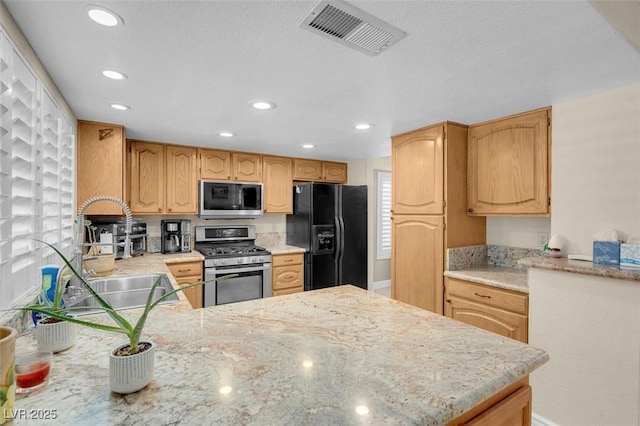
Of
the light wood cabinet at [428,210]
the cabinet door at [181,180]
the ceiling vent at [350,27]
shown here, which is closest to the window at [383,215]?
the light wood cabinet at [428,210]

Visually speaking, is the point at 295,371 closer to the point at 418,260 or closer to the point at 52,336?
the point at 52,336

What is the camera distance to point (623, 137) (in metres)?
1.94

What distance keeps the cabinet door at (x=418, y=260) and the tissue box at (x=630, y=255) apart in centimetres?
112

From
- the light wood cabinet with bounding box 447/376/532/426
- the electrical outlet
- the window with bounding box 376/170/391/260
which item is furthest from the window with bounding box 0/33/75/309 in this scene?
the window with bounding box 376/170/391/260

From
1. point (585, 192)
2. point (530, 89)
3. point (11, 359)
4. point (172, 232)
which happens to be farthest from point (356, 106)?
point (172, 232)

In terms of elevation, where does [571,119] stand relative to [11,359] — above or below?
above

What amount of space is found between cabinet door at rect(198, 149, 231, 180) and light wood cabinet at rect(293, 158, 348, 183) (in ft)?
3.06

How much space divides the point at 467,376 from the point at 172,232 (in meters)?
3.48

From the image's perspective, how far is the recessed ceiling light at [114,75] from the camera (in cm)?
175

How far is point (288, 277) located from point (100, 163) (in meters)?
2.29

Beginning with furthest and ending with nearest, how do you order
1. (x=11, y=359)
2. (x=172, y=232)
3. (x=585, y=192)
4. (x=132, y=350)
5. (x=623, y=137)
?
(x=172, y=232), (x=585, y=192), (x=623, y=137), (x=132, y=350), (x=11, y=359)

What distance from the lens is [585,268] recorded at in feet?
5.98

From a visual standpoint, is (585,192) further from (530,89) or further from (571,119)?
(530,89)

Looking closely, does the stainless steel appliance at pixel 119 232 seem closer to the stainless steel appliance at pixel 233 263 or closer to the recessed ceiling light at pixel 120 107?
the stainless steel appliance at pixel 233 263
